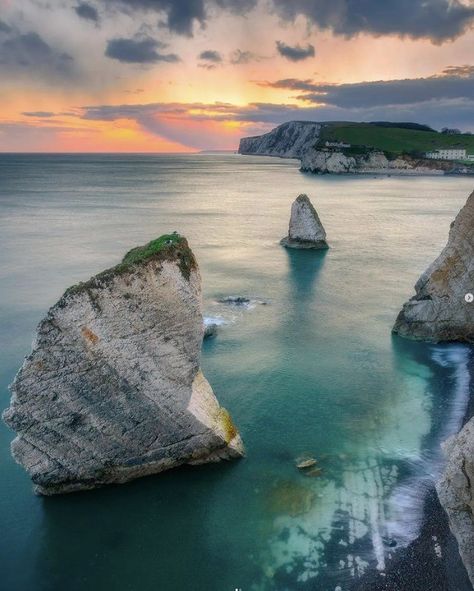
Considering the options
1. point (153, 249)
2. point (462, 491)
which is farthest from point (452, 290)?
point (462, 491)

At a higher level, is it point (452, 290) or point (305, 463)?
point (452, 290)

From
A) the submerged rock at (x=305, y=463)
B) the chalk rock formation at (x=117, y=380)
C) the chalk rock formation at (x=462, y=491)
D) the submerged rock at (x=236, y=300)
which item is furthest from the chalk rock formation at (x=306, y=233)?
the chalk rock formation at (x=462, y=491)

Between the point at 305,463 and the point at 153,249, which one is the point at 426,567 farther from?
the point at 153,249

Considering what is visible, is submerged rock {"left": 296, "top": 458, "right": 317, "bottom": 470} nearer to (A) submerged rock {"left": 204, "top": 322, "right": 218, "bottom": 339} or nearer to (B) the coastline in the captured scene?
(B) the coastline

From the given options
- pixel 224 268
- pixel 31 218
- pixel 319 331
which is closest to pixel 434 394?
pixel 319 331

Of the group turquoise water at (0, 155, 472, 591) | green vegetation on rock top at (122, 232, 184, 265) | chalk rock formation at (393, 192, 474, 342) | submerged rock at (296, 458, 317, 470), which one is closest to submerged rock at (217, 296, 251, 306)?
turquoise water at (0, 155, 472, 591)

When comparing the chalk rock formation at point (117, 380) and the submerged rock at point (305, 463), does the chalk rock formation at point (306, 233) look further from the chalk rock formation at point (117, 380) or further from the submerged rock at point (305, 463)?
the chalk rock formation at point (117, 380)

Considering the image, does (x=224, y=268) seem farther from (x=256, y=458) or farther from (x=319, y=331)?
(x=256, y=458)

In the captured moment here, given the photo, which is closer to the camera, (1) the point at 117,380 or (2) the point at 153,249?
(2) the point at 153,249
